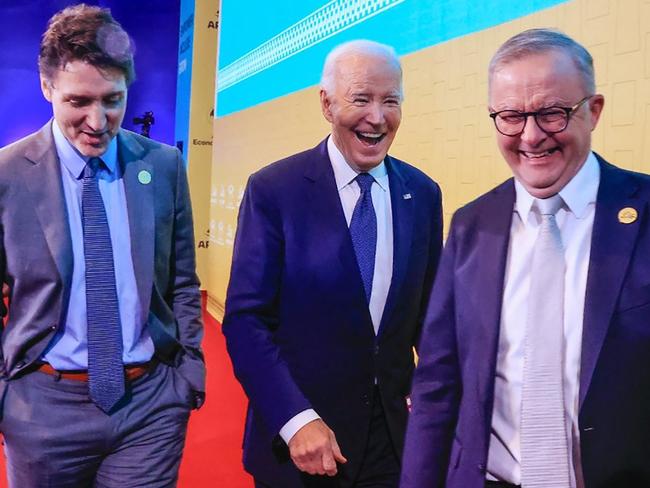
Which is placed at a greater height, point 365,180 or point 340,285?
point 365,180

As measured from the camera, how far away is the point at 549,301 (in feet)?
3.69

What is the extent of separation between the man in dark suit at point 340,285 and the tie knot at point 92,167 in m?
0.41

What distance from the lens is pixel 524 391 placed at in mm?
1128

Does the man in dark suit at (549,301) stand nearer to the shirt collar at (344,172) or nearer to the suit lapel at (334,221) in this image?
the suit lapel at (334,221)

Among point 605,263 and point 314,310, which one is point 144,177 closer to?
point 314,310

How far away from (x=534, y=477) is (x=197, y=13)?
23.5 feet

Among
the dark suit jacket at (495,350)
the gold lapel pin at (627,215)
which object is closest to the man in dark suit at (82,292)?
the dark suit jacket at (495,350)

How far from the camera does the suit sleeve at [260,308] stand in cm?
162

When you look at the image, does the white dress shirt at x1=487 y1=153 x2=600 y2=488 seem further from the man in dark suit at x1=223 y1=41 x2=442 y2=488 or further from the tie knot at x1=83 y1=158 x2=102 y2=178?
the tie knot at x1=83 y1=158 x2=102 y2=178

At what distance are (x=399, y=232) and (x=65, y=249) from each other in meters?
0.81

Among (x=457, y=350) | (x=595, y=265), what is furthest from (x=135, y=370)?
(x=595, y=265)

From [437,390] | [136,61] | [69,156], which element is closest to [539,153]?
[437,390]

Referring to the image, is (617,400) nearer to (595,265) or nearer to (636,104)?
(595,265)

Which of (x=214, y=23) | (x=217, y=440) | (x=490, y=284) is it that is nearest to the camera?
(x=490, y=284)
